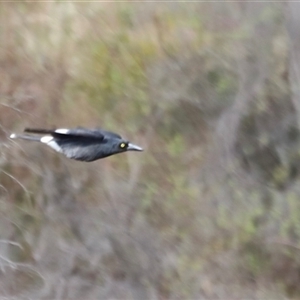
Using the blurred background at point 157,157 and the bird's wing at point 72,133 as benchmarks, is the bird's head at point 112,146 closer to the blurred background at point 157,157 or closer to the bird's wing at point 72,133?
the bird's wing at point 72,133

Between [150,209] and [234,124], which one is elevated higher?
[234,124]

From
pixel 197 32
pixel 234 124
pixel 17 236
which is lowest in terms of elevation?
pixel 17 236

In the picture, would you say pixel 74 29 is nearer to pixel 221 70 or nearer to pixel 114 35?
pixel 114 35

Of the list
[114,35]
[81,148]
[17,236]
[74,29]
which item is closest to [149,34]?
[114,35]

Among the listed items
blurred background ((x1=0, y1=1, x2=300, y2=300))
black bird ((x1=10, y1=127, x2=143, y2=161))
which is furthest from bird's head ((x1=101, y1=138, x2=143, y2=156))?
blurred background ((x1=0, y1=1, x2=300, y2=300))

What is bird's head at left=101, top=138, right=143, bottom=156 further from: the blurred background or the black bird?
the blurred background

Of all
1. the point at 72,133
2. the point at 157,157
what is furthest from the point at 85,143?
the point at 157,157

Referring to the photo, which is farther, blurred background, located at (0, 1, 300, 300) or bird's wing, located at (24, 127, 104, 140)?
blurred background, located at (0, 1, 300, 300)

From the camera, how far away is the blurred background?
4.88 feet

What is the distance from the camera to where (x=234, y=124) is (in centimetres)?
157

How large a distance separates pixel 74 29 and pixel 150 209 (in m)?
0.58

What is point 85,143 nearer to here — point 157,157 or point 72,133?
point 72,133

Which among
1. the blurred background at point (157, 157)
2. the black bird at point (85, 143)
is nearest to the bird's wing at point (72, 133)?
the black bird at point (85, 143)

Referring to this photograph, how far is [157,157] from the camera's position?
5.15 ft
